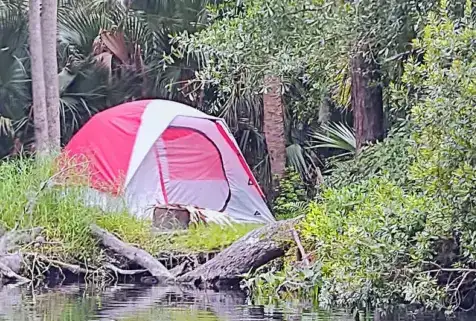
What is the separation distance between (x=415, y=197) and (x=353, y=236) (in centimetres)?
66

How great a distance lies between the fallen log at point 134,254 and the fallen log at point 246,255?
1.77 feet

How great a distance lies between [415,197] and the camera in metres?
9.04

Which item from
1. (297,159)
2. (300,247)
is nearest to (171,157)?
(297,159)

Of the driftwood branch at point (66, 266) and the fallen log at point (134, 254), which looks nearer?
the fallen log at point (134, 254)

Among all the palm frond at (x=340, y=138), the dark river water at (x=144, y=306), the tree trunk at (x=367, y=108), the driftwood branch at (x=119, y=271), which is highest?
the tree trunk at (x=367, y=108)

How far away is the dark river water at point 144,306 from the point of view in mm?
8758

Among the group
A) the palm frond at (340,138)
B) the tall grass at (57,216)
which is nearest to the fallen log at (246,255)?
the tall grass at (57,216)

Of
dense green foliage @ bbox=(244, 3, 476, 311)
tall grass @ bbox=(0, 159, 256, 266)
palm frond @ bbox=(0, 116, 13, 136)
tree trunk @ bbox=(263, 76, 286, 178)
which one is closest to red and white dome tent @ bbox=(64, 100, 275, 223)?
tree trunk @ bbox=(263, 76, 286, 178)

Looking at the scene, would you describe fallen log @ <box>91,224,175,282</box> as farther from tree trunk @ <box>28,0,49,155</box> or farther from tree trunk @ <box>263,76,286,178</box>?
tree trunk @ <box>263,76,286,178</box>

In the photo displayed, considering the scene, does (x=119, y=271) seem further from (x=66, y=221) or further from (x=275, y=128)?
(x=275, y=128)

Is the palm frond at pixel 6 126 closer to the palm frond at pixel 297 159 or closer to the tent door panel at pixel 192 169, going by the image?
the tent door panel at pixel 192 169

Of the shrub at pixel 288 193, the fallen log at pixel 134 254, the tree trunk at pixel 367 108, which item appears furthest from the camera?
the shrub at pixel 288 193

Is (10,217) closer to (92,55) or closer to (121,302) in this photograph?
(121,302)

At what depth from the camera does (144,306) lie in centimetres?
968
